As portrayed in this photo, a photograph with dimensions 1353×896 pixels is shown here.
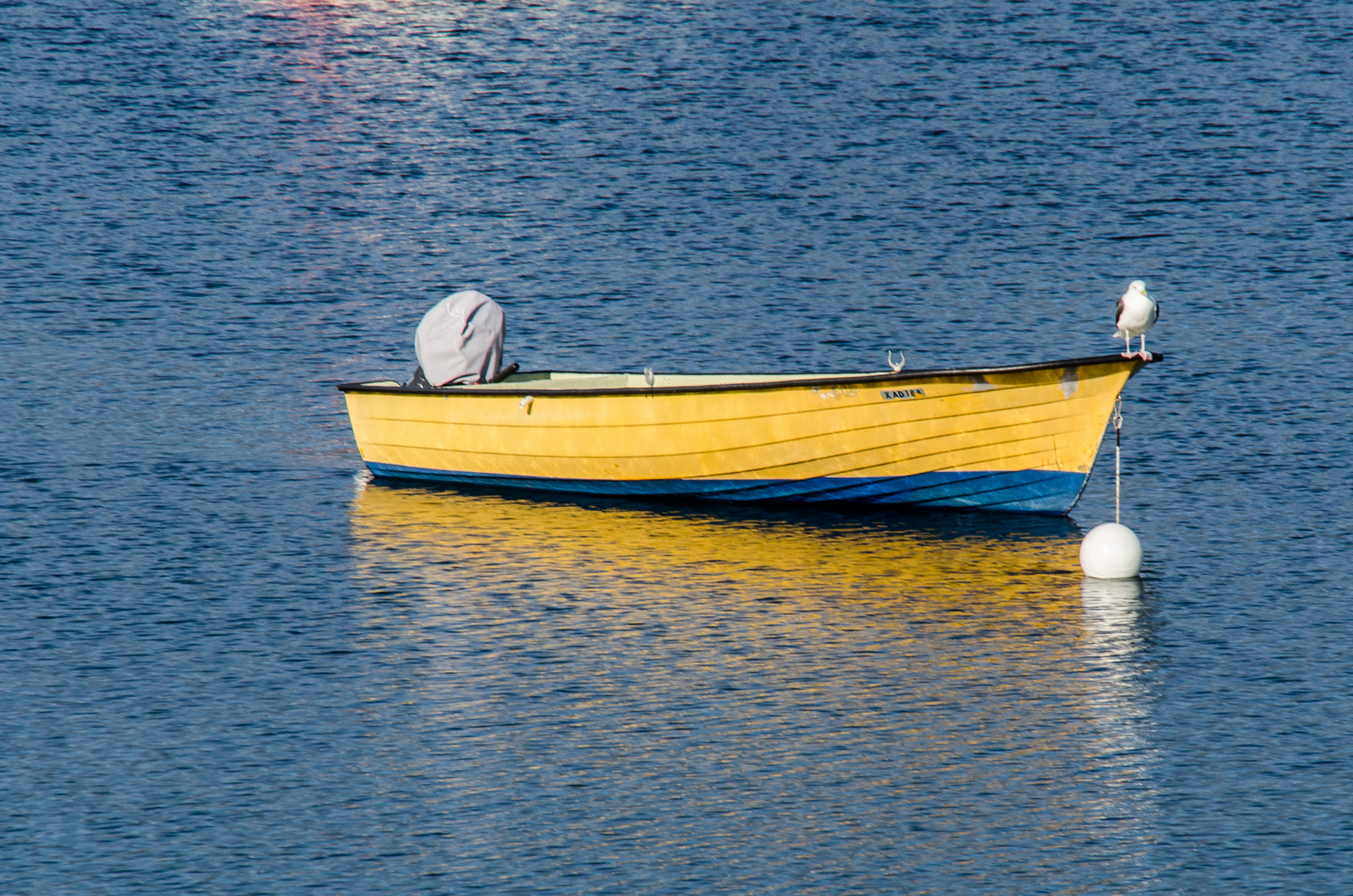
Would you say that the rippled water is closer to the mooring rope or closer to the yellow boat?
the mooring rope

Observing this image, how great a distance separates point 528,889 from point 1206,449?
1198 centimetres

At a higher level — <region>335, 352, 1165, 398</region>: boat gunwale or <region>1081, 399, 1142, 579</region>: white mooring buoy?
<region>335, 352, 1165, 398</region>: boat gunwale

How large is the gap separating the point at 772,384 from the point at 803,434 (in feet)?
2.05

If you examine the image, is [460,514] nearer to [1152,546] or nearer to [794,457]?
[794,457]

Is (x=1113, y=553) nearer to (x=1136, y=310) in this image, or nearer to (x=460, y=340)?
(x=1136, y=310)

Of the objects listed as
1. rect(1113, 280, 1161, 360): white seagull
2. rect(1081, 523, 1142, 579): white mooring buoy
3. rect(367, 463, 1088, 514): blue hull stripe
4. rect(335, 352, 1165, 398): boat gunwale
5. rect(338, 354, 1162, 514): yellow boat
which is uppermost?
rect(1113, 280, 1161, 360): white seagull

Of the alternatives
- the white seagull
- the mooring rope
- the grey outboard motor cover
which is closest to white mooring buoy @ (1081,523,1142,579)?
the mooring rope

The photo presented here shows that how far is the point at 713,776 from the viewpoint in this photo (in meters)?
12.4

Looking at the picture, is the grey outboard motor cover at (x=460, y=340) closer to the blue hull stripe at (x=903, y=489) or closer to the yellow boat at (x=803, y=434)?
the yellow boat at (x=803, y=434)

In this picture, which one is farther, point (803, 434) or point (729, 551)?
point (803, 434)

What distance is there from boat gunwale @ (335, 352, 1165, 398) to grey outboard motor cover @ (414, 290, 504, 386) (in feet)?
0.68

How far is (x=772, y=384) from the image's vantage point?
60.4ft

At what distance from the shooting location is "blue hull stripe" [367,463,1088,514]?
1847 centimetres

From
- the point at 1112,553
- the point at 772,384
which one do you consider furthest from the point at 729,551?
the point at 1112,553
